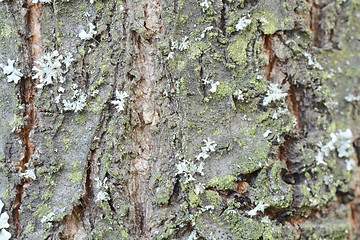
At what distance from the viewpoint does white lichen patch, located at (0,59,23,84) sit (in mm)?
1264

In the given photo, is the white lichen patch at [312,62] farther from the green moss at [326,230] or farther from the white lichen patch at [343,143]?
the green moss at [326,230]

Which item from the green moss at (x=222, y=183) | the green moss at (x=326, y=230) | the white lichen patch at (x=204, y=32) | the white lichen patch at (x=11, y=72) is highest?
the white lichen patch at (x=204, y=32)

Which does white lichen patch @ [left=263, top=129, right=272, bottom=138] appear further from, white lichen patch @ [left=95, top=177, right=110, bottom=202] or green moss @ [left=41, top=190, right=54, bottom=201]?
green moss @ [left=41, top=190, right=54, bottom=201]

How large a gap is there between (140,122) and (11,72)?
1.85ft

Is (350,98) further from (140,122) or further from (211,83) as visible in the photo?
(140,122)

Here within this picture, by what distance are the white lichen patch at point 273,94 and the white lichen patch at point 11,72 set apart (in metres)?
1.04

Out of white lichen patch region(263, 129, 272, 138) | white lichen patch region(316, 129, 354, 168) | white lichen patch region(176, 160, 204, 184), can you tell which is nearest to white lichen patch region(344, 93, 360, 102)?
white lichen patch region(316, 129, 354, 168)

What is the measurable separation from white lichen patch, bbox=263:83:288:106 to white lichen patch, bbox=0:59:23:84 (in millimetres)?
1043

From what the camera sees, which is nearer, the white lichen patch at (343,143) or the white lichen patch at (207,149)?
the white lichen patch at (207,149)

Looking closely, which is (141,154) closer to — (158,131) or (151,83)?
(158,131)

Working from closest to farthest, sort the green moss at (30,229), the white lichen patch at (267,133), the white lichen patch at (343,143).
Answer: the green moss at (30,229)
the white lichen patch at (267,133)
the white lichen patch at (343,143)

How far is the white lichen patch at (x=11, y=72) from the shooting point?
4.15 ft

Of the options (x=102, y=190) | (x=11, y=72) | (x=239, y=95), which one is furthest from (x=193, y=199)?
(x=11, y=72)

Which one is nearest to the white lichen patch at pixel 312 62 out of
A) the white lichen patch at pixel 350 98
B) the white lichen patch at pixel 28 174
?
the white lichen patch at pixel 350 98
